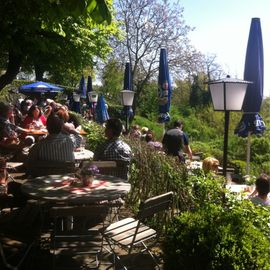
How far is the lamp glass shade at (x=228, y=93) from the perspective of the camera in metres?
5.04

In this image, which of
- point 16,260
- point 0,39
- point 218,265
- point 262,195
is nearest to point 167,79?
point 0,39

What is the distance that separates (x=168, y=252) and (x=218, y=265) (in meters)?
0.49

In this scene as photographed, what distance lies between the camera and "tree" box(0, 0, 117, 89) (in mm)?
6316

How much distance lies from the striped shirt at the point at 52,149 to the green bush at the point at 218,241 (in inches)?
93.0

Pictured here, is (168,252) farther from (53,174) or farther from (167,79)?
(167,79)

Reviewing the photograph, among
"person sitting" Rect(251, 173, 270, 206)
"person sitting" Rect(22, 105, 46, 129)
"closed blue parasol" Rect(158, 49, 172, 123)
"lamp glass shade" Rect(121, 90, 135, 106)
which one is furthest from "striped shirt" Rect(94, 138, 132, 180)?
"lamp glass shade" Rect(121, 90, 135, 106)

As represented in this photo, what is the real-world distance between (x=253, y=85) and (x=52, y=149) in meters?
4.81

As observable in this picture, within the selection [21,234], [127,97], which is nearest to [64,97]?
[127,97]

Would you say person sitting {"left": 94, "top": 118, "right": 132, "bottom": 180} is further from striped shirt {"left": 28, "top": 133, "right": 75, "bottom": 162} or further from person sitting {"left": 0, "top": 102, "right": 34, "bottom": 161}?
person sitting {"left": 0, "top": 102, "right": 34, "bottom": 161}

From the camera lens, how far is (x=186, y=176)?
15.8ft

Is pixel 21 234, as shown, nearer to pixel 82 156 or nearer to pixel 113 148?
pixel 113 148

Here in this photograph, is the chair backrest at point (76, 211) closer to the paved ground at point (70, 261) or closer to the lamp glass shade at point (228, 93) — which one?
the paved ground at point (70, 261)

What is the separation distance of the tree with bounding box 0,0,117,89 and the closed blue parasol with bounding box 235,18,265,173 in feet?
10.1

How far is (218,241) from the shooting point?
2.95 meters
